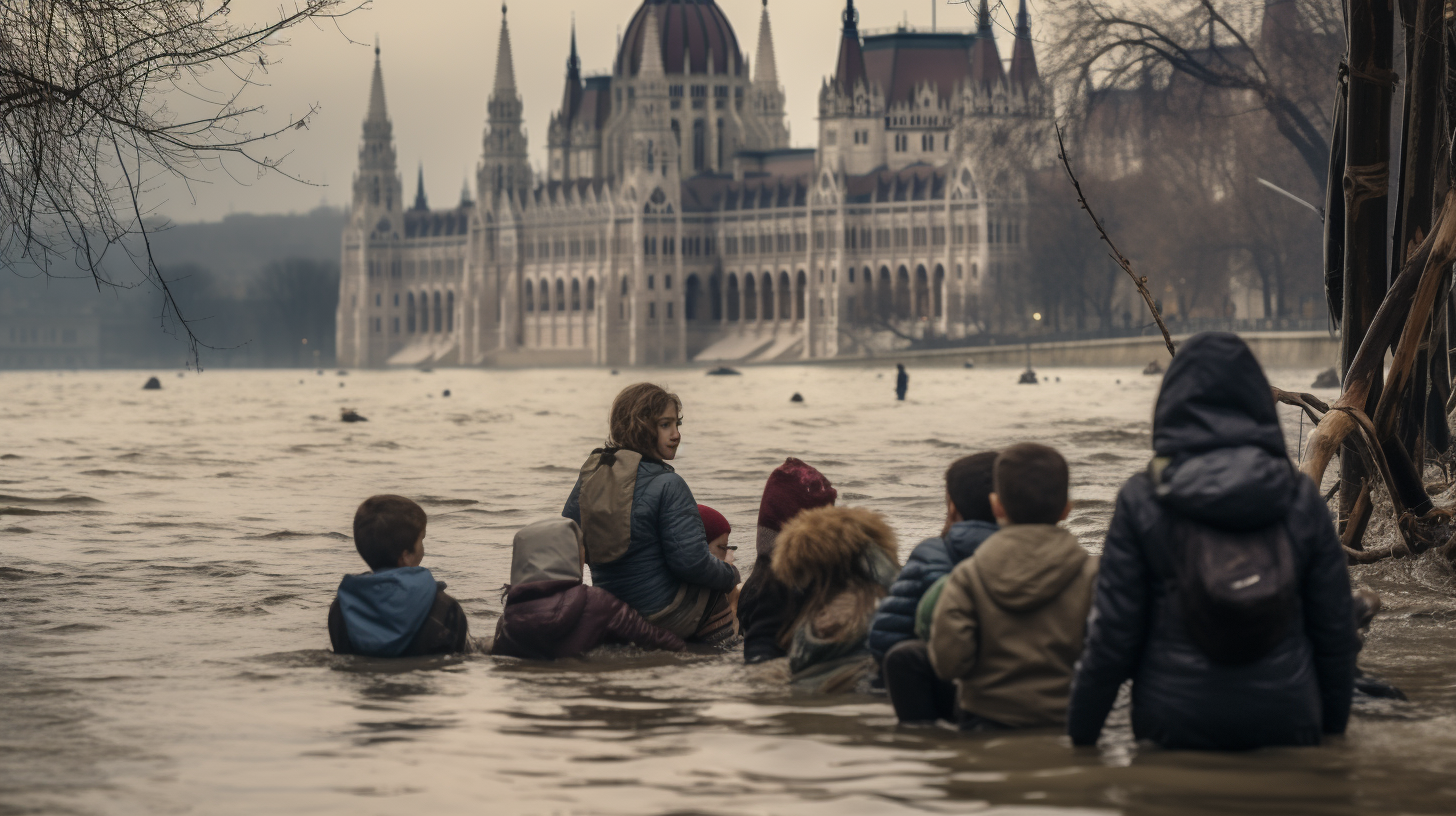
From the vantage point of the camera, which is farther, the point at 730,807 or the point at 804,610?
the point at 804,610

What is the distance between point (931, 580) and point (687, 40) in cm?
15560

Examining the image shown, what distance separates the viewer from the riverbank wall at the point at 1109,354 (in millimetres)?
73312

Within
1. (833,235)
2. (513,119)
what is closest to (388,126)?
(513,119)

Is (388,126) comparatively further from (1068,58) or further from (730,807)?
(730,807)

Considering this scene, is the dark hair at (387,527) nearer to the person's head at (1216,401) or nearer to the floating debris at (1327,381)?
the person's head at (1216,401)

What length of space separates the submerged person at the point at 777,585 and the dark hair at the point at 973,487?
113cm

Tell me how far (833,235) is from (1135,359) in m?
52.7

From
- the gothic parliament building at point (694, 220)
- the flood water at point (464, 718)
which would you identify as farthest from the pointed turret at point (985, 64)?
the flood water at point (464, 718)

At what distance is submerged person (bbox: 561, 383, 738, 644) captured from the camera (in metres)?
8.09

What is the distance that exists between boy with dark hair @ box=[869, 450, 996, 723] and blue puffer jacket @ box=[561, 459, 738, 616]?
1.61 metres

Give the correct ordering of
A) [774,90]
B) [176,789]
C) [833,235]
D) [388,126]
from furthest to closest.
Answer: [388,126] < [774,90] < [833,235] < [176,789]

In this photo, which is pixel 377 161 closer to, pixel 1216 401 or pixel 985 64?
pixel 985 64

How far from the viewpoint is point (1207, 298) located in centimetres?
9594

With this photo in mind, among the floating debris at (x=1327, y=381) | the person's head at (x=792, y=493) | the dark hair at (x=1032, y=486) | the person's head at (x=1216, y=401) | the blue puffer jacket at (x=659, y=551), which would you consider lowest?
the floating debris at (x=1327, y=381)
